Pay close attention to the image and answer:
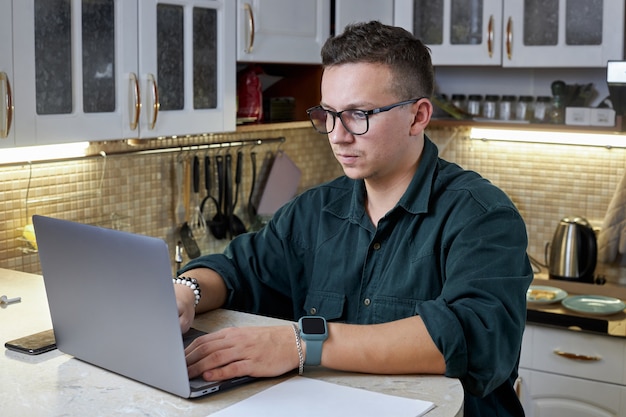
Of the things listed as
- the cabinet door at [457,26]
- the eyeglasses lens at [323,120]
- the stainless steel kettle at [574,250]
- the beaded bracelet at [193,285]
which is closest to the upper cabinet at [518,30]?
the cabinet door at [457,26]

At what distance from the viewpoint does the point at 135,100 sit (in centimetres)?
261

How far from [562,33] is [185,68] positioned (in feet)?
4.56

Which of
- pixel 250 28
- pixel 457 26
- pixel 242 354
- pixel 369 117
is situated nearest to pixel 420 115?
pixel 369 117

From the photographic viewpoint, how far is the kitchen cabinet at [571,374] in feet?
9.84

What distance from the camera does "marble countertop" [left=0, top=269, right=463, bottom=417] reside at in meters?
1.38

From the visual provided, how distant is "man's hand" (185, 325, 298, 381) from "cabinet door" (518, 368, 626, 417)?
182 cm

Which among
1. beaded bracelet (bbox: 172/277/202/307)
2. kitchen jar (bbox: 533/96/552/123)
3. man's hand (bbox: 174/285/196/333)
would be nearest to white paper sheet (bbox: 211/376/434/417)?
man's hand (bbox: 174/285/196/333)

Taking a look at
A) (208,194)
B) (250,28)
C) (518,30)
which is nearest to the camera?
(250,28)

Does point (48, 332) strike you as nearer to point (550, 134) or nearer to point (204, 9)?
point (204, 9)

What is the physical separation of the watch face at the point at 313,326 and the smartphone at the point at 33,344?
49cm

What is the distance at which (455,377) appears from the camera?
5.07ft

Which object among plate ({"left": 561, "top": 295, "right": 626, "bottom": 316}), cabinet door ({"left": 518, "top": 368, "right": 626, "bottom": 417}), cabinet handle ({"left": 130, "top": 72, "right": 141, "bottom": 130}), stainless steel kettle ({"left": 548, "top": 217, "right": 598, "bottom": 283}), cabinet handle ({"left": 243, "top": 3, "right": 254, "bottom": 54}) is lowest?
cabinet door ({"left": 518, "top": 368, "right": 626, "bottom": 417})

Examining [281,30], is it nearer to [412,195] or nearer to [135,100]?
[135,100]

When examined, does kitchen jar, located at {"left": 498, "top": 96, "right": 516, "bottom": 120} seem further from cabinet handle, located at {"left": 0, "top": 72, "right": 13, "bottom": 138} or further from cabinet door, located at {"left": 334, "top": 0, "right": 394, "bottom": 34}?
cabinet handle, located at {"left": 0, "top": 72, "right": 13, "bottom": 138}
